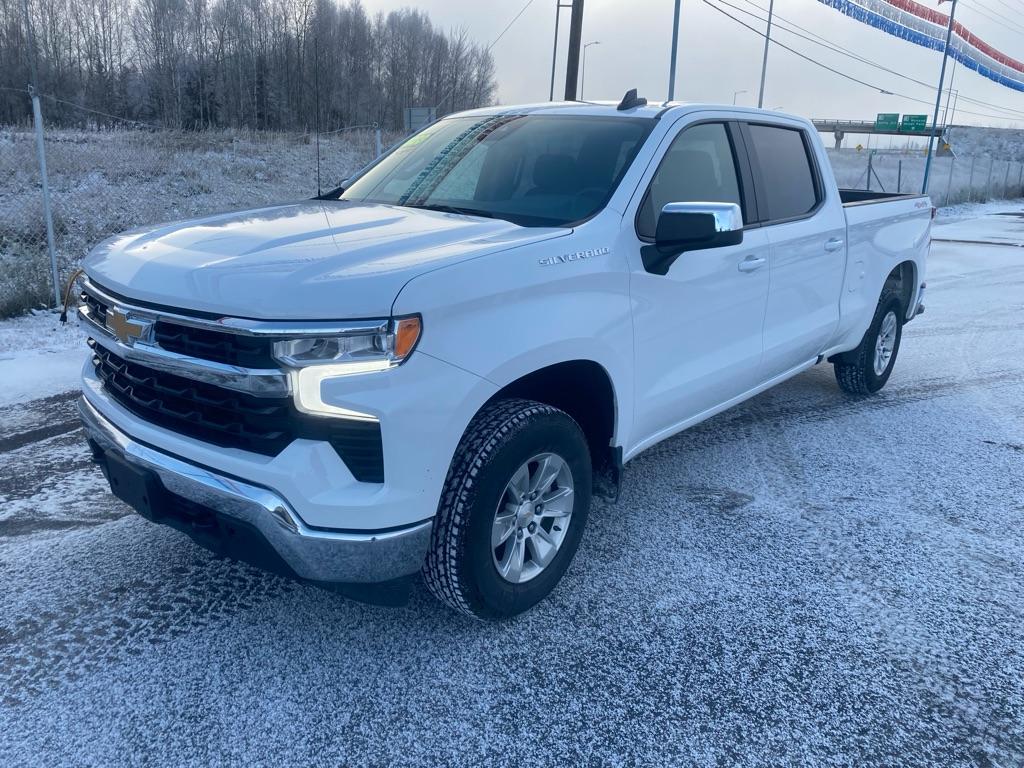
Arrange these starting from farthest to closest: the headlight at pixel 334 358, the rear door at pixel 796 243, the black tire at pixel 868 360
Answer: the black tire at pixel 868 360 → the rear door at pixel 796 243 → the headlight at pixel 334 358

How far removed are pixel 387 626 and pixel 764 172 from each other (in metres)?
3.05

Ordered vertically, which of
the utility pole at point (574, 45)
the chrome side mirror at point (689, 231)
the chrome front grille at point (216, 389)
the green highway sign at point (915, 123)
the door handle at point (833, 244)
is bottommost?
the chrome front grille at point (216, 389)

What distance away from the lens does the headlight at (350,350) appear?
2.36m

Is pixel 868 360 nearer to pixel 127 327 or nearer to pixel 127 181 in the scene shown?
pixel 127 327

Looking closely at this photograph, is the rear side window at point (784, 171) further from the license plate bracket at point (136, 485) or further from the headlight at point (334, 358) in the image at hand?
the license plate bracket at point (136, 485)

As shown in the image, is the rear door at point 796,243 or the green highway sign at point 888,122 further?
the green highway sign at point 888,122

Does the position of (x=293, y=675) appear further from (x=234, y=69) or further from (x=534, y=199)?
(x=234, y=69)

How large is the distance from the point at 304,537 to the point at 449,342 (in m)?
0.73

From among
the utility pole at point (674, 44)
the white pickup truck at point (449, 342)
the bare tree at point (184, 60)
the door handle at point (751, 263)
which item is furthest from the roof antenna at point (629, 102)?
the bare tree at point (184, 60)

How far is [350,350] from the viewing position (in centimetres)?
238

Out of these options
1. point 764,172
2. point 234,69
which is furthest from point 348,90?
point 764,172

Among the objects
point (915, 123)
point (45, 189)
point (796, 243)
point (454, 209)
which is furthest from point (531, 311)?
point (915, 123)

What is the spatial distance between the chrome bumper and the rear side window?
281cm

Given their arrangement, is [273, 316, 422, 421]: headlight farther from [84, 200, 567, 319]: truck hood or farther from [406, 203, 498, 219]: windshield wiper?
[406, 203, 498, 219]: windshield wiper
